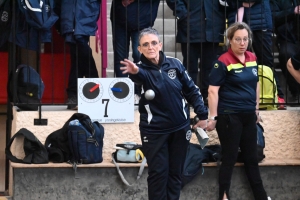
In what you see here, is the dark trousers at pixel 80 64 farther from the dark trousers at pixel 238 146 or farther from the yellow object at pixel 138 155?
the dark trousers at pixel 238 146

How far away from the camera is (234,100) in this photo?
714cm

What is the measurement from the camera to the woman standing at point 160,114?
6164mm

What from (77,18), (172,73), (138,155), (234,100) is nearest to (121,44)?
(77,18)

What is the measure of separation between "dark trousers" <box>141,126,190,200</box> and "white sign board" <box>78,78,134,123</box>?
4.78ft

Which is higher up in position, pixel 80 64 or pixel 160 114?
pixel 80 64

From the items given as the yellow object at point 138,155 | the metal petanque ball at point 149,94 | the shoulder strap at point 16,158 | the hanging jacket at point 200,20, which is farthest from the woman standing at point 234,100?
the shoulder strap at point 16,158

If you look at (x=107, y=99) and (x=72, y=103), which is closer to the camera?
(x=107, y=99)

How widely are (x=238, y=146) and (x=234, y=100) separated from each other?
1.54 feet

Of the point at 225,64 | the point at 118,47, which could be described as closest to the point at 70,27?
the point at 118,47

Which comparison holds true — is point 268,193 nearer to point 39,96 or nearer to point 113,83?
point 113,83

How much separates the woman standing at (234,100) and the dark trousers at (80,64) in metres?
1.60

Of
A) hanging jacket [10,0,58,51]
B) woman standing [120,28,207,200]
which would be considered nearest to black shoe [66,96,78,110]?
hanging jacket [10,0,58,51]

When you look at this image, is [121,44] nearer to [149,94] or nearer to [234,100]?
[234,100]

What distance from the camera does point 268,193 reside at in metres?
7.68
